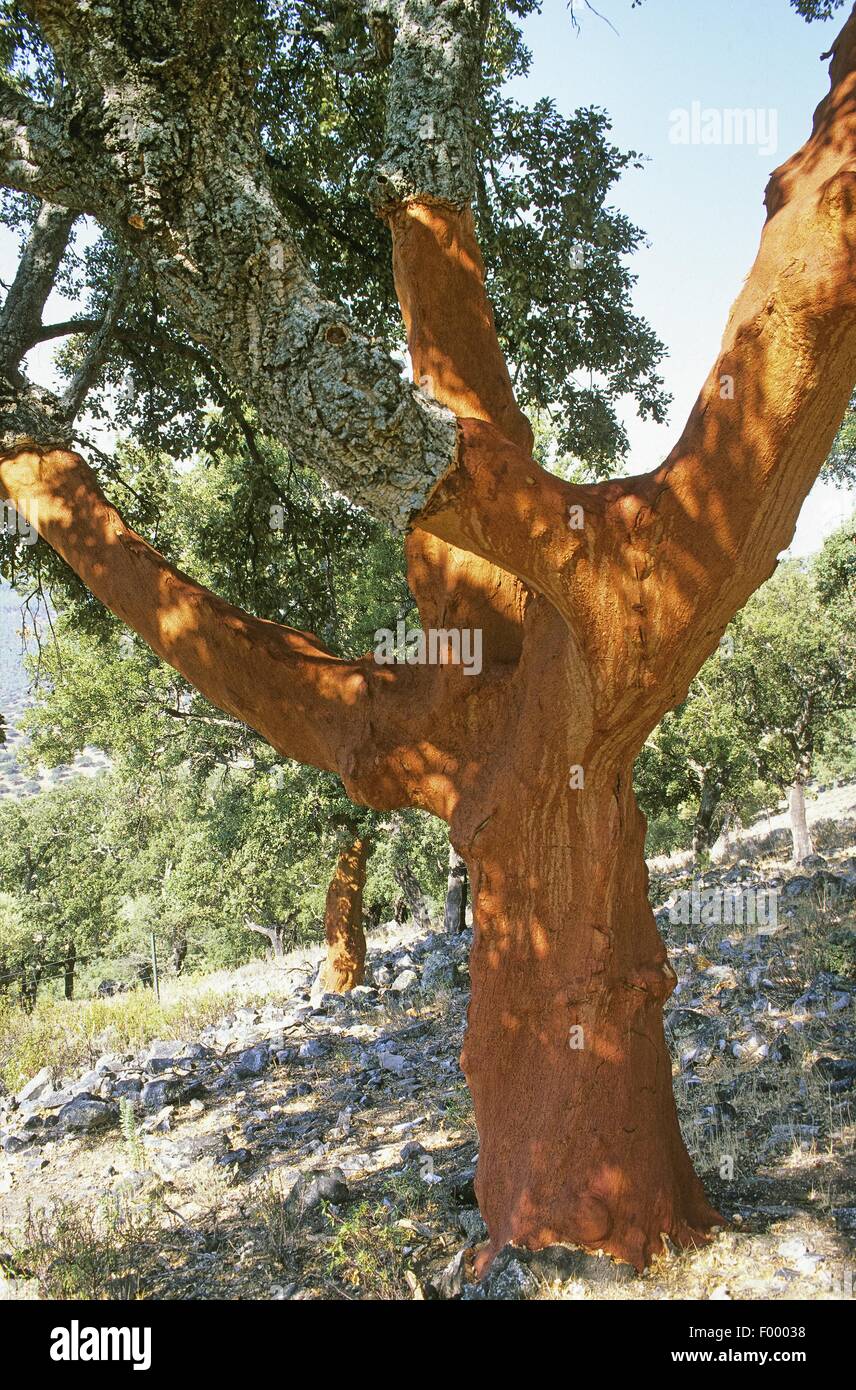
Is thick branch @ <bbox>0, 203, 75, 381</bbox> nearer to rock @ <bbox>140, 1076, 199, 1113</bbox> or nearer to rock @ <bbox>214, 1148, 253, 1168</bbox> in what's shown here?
rock @ <bbox>214, 1148, 253, 1168</bbox>

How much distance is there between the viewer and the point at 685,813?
37344mm

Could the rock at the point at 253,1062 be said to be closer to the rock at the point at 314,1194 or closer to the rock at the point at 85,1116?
the rock at the point at 85,1116

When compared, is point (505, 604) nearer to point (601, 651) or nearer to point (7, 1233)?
point (601, 651)

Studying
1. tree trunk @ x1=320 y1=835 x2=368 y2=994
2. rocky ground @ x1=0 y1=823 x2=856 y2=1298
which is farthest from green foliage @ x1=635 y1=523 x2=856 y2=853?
rocky ground @ x1=0 y1=823 x2=856 y2=1298

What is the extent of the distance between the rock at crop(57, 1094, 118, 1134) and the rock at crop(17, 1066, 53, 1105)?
617mm

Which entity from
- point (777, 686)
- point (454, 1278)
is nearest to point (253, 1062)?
point (454, 1278)

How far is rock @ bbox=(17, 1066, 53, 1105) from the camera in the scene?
6871 millimetres

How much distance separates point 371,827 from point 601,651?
29.1 ft

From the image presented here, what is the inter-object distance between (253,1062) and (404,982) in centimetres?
303

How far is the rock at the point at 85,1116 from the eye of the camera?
6164 millimetres

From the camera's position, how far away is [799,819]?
1733 cm

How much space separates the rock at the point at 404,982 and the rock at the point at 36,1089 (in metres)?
3.33

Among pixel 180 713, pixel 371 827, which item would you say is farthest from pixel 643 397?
pixel 180 713

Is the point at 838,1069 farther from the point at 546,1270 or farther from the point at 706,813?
the point at 706,813
